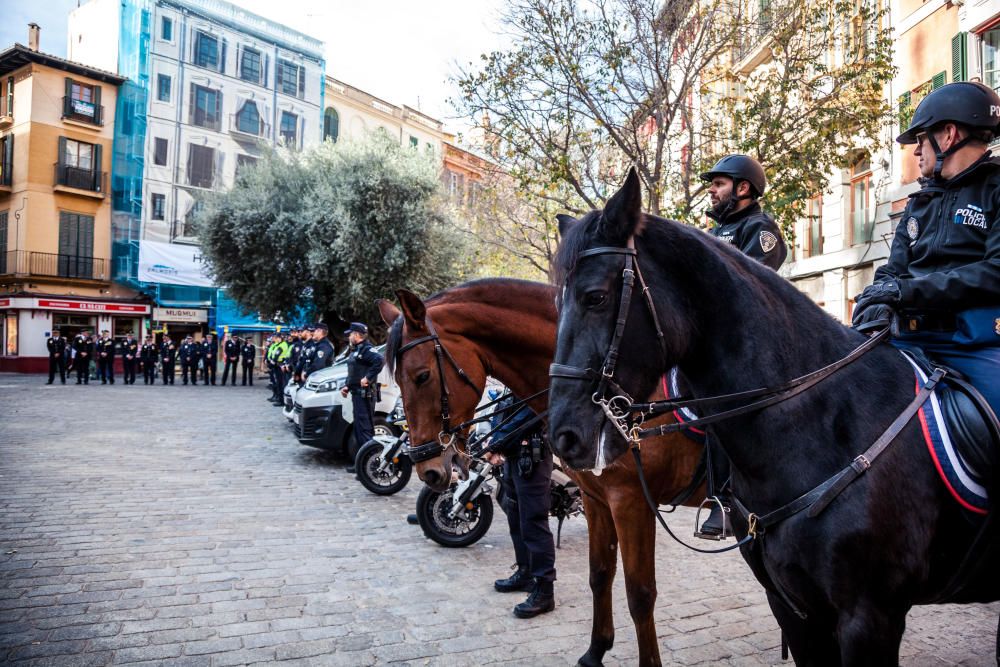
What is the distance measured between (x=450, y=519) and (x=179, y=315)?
105 feet

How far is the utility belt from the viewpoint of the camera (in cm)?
229

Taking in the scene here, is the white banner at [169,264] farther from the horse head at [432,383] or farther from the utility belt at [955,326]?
the utility belt at [955,326]

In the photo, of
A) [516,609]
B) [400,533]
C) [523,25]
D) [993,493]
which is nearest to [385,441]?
[400,533]

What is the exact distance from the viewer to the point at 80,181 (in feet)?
107

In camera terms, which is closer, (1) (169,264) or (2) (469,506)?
(2) (469,506)

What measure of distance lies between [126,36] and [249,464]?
109ft

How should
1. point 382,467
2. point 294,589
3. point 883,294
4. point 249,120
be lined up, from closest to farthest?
point 883,294 < point 294,589 < point 382,467 < point 249,120

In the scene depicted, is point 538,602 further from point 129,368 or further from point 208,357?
point 129,368

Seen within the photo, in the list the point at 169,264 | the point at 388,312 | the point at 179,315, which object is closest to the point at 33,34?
the point at 169,264

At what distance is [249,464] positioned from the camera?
10.3 meters

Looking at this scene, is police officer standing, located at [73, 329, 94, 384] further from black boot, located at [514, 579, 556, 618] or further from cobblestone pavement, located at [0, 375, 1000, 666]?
black boot, located at [514, 579, 556, 618]

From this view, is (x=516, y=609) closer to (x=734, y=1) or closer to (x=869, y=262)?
(x=734, y=1)

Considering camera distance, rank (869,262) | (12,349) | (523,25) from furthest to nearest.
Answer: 1. (12,349)
2. (869,262)
3. (523,25)

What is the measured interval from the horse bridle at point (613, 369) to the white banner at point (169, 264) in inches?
1323
